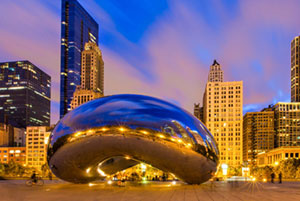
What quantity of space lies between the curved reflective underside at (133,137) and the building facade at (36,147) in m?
140

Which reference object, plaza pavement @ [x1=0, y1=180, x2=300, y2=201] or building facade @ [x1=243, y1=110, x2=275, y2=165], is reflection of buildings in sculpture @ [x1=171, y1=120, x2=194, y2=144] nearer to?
plaza pavement @ [x1=0, y1=180, x2=300, y2=201]

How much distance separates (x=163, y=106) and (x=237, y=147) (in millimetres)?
113178

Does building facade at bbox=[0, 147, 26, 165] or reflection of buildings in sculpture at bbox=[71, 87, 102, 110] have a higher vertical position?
reflection of buildings in sculpture at bbox=[71, 87, 102, 110]

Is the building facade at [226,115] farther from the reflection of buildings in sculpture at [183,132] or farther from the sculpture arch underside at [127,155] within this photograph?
the reflection of buildings in sculpture at [183,132]

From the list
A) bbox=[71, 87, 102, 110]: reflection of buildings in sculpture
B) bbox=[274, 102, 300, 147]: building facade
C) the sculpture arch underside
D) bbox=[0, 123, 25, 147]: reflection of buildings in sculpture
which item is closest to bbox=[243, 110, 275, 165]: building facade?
bbox=[274, 102, 300, 147]: building facade

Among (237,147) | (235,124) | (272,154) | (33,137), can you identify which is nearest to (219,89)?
(235,124)

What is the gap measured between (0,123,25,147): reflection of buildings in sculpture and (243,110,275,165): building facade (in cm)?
13239

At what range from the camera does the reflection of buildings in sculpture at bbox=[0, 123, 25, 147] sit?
153250 mm

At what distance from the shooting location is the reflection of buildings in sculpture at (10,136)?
15325 centimetres

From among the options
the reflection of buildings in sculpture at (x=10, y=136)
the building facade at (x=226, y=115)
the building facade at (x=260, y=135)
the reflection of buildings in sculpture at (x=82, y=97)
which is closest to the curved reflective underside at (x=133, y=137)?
the building facade at (x=226, y=115)

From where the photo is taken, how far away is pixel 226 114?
123688 mm

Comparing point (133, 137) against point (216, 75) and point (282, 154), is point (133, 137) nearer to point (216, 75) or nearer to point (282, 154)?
point (282, 154)

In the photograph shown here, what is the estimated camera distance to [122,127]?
44.7 ft

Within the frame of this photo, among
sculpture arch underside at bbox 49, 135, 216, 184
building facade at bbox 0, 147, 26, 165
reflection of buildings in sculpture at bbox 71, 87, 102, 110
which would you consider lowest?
building facade at bbox 0, 147, 26, 165
